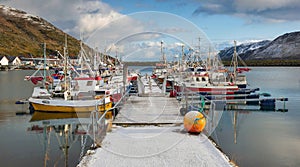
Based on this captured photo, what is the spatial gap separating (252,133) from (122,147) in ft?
34.5

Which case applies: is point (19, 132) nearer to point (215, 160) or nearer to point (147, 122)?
point (147, 122)

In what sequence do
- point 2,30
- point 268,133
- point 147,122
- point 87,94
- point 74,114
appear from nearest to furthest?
point 147,122
point 268,133
point 74,114
point 87,94
point 2,30

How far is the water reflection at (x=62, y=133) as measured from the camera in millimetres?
13750

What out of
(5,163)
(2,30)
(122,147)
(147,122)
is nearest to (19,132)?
(5,163)

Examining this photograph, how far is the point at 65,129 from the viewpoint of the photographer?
66.5ft

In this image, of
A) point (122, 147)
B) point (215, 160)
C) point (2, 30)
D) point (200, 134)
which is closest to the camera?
point (215, 160)

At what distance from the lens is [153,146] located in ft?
36.3

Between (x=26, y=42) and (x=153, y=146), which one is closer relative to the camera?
(x=153, y=146)

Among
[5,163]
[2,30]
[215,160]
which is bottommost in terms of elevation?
[5,163]

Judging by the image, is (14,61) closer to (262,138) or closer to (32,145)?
(32,145)

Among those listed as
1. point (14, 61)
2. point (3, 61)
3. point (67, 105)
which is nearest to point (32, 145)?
point (67, 105)

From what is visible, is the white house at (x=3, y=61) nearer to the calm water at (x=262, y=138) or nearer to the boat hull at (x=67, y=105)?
the boat hull at (x=67, y=105)

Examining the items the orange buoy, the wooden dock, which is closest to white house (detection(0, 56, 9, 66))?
the wooden dock

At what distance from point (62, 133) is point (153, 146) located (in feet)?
31.3
